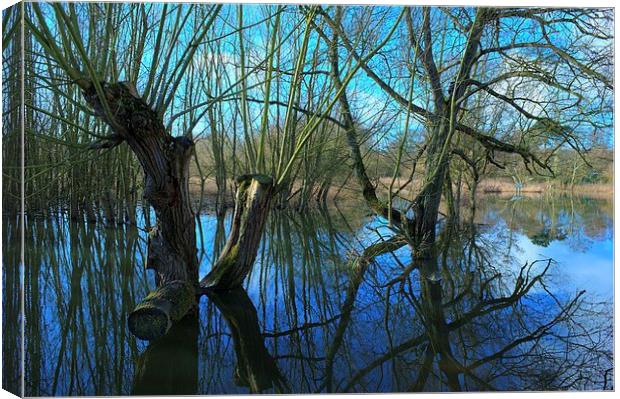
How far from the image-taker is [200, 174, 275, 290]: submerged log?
411 centimetres

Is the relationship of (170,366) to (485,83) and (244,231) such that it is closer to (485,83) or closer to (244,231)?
(244,231)

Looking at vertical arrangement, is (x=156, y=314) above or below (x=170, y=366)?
above

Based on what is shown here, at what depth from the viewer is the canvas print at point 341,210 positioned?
119 inches

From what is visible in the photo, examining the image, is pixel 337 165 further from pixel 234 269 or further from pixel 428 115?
pixel 234 269

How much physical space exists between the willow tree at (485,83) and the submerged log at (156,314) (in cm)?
195

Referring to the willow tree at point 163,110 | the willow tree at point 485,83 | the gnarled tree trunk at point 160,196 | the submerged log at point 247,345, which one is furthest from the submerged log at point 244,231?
the willow tree at point 485,83

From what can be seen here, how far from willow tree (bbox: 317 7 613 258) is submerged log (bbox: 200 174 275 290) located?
40.1 inches

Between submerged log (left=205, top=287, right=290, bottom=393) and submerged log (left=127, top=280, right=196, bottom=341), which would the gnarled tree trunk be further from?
submerged log (left=205, top=287, right=290, bottom=393)

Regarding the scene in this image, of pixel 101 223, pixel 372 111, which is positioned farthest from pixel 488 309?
pixel 101 223

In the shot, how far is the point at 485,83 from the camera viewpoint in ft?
13.7

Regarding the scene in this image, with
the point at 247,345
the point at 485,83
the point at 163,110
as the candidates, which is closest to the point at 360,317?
the point at 247,345

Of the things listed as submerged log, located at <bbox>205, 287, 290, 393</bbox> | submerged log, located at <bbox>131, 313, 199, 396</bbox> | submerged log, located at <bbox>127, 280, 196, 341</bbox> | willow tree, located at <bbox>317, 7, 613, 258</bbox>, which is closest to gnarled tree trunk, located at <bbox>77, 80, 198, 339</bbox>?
submerged log, located at <bbox>127, 280, 196, 341</bbox>

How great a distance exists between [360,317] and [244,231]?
3.73ft

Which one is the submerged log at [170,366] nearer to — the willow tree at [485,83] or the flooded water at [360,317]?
the flooded water at [360,317]
